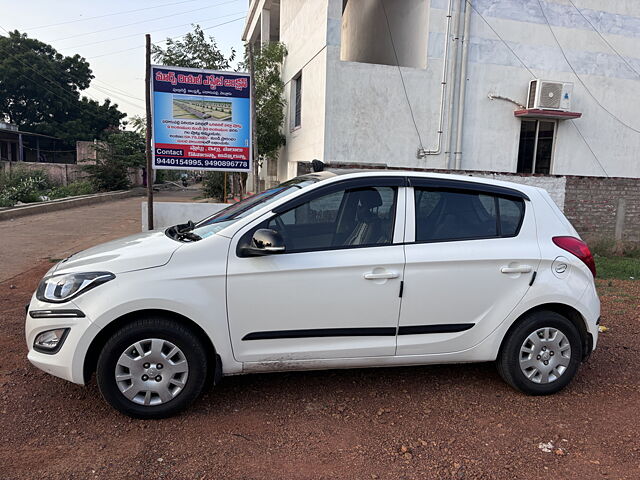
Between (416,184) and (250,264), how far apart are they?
1362 mm

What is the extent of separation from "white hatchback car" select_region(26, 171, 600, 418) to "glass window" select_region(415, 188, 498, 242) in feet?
0.03

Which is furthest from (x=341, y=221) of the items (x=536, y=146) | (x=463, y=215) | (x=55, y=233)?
(x=55, y=233)

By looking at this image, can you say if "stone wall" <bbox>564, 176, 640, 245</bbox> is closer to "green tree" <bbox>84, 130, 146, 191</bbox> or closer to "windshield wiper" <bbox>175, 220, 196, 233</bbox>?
"windshield wiper" <bbox>175, 220, 196, 233</bbox>

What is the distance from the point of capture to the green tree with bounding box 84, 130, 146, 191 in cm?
2486

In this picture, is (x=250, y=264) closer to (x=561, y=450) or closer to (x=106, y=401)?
(x=106, y=401)

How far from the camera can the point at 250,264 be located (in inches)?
131

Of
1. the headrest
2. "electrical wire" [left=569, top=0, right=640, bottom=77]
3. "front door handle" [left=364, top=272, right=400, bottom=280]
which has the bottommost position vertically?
"front door handle" [left=364, top=272, right=400, bottom=280]

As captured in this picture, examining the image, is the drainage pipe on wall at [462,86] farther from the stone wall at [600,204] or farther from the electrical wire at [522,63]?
the stone wall at [600,204]

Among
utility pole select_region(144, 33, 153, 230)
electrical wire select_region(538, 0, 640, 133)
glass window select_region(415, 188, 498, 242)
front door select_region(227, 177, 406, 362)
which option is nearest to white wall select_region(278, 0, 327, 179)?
utility pole select_region(144, 33, 153, 230)

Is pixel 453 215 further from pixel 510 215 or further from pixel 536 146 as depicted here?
pixel 536 146

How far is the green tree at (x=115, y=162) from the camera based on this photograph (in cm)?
2486

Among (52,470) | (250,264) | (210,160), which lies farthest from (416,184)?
(210,160)

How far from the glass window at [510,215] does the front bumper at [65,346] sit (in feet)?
9.76

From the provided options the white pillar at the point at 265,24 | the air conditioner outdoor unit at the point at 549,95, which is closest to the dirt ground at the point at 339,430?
the air conditioner outdoor unit at the point at 549,95
